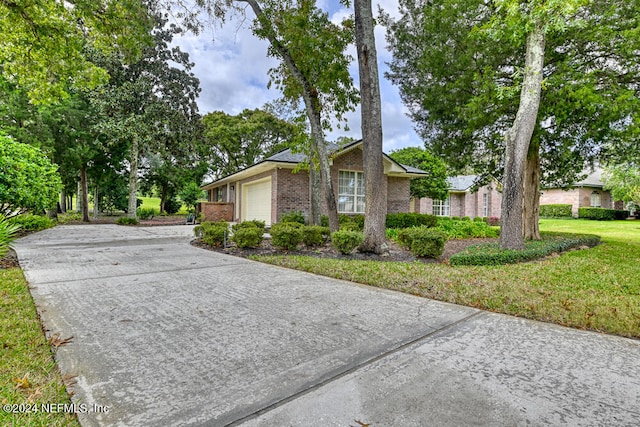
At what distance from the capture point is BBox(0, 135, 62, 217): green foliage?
29.2 feet

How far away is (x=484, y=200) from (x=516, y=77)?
21304 mm

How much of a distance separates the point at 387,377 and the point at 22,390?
2243 mm

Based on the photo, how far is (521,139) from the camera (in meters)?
7.16

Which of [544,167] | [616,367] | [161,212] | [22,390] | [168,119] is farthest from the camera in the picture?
[161,212]

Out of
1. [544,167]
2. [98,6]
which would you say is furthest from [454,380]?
[544,167]

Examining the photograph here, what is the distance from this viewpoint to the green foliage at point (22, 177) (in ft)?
29.2

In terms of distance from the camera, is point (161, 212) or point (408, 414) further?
point (161, 212)

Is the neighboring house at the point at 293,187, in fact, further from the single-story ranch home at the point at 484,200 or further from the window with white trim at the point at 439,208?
the window with white trim at the point at 439,208

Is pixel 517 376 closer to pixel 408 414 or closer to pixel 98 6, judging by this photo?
pixel 408 414

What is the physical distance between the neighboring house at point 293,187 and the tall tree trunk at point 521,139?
5565 mm

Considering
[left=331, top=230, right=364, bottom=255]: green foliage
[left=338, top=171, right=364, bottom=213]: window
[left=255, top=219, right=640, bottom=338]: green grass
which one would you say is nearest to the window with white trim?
[left=338, top=171, right=364, bottom=213]: window

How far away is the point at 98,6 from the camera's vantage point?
7539 millimetres

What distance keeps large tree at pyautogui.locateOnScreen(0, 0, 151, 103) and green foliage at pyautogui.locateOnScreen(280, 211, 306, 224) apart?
7223 millimetres

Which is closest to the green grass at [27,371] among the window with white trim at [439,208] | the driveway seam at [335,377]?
the driveway seam at [335,377]
